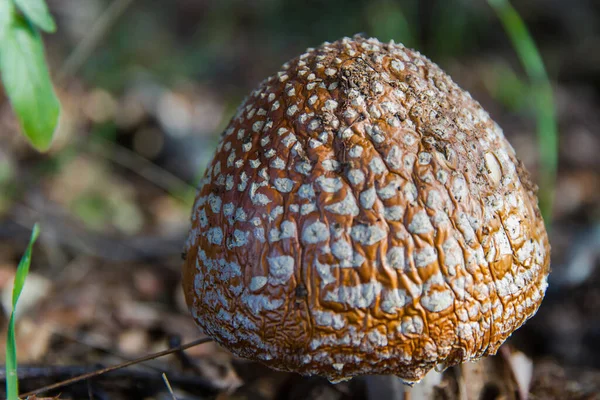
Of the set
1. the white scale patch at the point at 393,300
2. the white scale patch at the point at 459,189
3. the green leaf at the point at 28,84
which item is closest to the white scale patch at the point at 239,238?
the white scale patch at the point at 393,300

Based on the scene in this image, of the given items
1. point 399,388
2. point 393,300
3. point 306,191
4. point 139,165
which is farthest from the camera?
point 139,165

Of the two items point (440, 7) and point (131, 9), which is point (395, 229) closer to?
point (440, 7)

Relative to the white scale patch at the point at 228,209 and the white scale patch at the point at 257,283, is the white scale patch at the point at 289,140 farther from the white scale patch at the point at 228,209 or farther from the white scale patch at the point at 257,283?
the white scale patch at the point at 257,283

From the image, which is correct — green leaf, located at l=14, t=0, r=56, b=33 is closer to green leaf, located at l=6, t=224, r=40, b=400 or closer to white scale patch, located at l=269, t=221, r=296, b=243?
green leaf, located at l=6, t=224, r=40, b=400

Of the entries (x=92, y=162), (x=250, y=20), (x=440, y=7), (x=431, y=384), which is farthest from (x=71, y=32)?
(x=431, y=384)

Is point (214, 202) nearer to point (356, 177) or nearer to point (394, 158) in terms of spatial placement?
point (356, 177)

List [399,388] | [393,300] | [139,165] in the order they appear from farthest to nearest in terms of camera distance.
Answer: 1. [139,165]
2. [399,388]
3. [393,300]

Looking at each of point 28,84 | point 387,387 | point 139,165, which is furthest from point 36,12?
point 139,165
